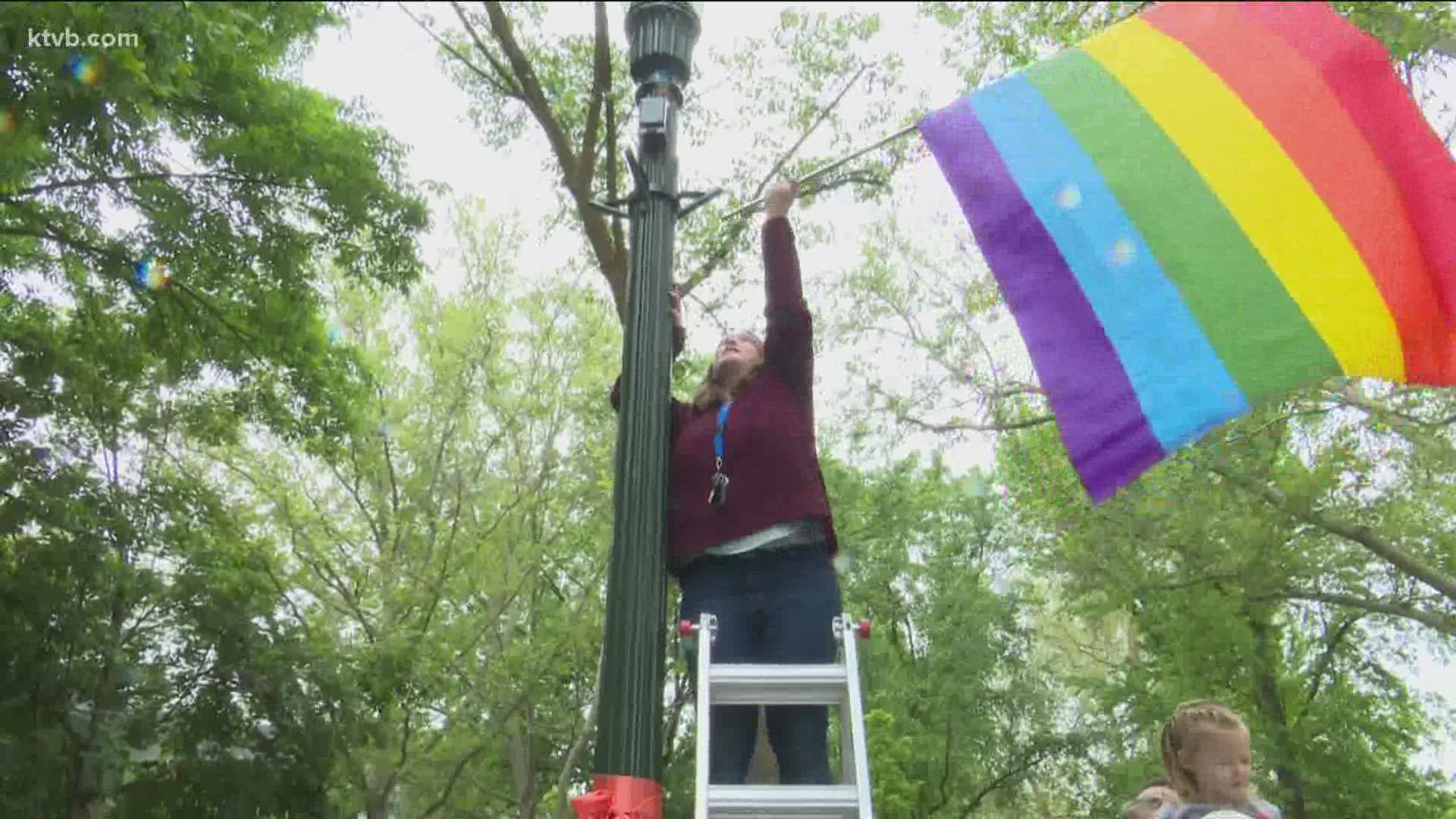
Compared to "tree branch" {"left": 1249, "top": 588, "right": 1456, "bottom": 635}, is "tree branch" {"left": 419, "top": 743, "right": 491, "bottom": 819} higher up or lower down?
lower down

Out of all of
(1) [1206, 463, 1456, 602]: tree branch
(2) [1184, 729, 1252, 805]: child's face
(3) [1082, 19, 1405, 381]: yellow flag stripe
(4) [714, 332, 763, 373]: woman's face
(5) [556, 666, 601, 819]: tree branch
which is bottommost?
(2) [1184, 729, 1252, 805]: child's face

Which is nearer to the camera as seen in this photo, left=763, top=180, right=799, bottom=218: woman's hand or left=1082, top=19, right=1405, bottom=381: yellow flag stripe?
left=1082, top=19, right=1405, bottom=381: yellow flag stripe

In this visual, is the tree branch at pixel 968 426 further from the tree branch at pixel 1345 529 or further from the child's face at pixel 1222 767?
the child's face at pixel 1222 767

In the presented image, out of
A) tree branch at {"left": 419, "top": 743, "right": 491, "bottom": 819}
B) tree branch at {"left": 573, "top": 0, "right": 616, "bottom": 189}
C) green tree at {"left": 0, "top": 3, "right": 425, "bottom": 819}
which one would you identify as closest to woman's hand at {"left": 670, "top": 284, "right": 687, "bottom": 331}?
green tree at {"left": 0, "top": 3, "right": 425, "bottom": 819}

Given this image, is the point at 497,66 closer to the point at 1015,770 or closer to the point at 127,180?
the point at 127,180

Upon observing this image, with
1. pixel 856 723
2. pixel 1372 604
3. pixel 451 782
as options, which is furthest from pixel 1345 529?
pixel 451 782

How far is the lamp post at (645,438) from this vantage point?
2402mm

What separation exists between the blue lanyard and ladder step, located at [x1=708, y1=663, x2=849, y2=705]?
60 centimetres

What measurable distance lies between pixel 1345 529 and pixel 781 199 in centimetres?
933

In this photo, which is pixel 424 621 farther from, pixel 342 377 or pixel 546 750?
pixel 342 377

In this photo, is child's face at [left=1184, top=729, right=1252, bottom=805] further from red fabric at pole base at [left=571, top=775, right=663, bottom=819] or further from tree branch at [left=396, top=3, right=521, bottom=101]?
tree branch at [left=396, top=3, right=521, bottom=101]

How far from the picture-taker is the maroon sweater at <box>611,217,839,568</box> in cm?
300

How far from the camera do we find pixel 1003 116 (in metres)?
3.33

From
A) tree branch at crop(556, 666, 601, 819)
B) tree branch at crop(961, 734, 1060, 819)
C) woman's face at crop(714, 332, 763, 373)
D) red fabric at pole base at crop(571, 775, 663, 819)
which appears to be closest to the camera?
red fabric at pole base at crop(571, 775, 663, 819)
